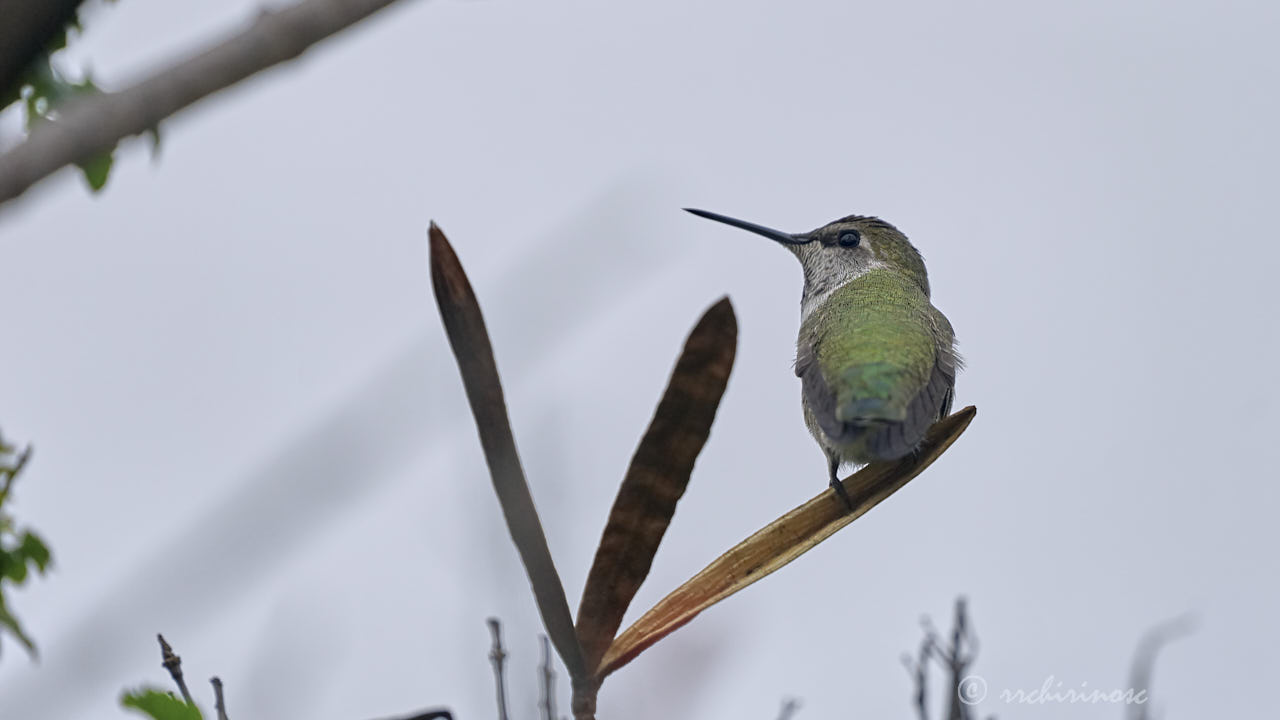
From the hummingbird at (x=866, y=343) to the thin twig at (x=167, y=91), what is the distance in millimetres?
2390

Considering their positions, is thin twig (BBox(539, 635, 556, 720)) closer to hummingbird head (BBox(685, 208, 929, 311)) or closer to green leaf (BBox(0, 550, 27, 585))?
green leaf (BBox(0, 550, 27, 585))

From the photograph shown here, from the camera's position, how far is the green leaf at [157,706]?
1.85m

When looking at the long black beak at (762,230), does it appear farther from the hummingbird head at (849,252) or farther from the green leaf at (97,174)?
the green leaf at (97,174)

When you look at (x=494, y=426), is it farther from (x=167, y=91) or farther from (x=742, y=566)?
(x=167, y=91)

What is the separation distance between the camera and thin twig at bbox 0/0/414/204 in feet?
3.09

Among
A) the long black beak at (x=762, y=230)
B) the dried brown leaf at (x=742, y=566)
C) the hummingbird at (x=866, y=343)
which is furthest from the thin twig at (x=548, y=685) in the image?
the long black beak at (x=762, y=230)

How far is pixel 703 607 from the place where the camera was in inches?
74.8

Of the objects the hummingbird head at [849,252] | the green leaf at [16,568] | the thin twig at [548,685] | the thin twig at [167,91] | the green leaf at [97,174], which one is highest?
the hummingbird head at [849,252]

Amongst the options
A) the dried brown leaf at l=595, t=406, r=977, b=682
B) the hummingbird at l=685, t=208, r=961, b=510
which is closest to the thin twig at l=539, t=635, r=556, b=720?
the dried brown leaf at l=595, t=406, r=977, b=682

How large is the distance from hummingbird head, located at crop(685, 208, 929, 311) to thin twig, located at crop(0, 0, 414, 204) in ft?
22.3

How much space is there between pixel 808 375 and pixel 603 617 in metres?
3.93

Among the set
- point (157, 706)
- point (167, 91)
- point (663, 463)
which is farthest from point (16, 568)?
point (167, 91)

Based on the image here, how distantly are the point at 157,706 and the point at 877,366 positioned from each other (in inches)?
154

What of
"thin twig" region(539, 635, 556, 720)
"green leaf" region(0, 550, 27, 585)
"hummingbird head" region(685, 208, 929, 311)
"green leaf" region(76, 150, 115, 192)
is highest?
"hummingbird head" region(685, 208, 929, 311)
